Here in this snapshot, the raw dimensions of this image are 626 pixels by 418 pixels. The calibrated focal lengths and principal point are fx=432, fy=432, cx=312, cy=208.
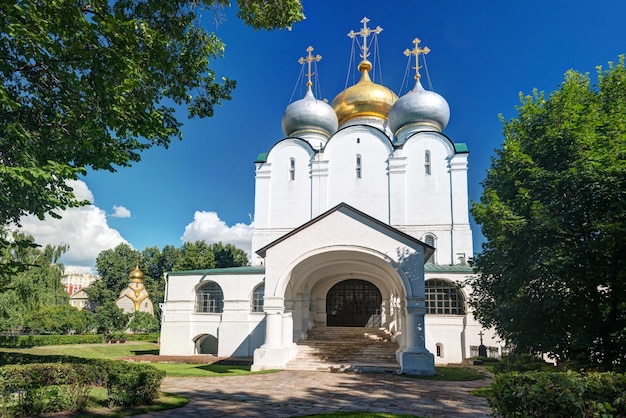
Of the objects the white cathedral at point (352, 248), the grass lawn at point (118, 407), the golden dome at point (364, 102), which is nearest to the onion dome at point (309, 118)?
the white cathedral at point (352, 248)

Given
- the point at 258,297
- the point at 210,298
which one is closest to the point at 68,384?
the point at 258,297

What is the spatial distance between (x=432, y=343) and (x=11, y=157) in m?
18.3

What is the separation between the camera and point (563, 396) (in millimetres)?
5273

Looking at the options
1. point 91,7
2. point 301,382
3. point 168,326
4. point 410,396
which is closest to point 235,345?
point 168,326

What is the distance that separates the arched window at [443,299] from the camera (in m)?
20.9

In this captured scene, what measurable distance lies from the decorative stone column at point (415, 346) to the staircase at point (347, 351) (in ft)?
2.28

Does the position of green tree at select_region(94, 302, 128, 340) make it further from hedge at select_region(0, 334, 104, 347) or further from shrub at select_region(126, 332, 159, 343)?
shrub at select_region(126, 332, 159, 343)

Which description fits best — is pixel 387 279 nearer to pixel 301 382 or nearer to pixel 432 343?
pixel 432 343

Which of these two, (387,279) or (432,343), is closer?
(387,279)

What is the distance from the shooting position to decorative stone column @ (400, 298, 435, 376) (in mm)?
14172

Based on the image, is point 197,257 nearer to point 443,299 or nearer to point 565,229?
point 443,299

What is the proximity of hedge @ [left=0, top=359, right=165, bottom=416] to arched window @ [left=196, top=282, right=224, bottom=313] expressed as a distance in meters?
13.7

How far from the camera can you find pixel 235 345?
2194cm

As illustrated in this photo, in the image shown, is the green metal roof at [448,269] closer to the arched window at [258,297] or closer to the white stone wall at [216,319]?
the arched window at [258,297]
